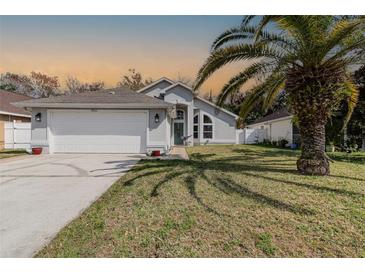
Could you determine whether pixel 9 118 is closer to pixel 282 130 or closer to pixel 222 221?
pixel 222 221

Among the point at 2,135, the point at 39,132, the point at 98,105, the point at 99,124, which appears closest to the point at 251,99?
the point at 98,105

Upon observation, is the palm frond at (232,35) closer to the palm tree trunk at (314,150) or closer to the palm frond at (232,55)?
the palm frond at (232,55)

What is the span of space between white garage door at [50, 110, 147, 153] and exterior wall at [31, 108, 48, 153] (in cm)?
31

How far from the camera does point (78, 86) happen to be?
137 ft

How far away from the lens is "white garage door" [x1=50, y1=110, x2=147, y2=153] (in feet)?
43.9

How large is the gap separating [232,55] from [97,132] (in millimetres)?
9299

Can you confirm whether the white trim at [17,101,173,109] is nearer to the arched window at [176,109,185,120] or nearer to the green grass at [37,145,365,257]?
the green grass at [37,145,365,257]

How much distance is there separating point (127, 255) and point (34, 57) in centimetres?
1033

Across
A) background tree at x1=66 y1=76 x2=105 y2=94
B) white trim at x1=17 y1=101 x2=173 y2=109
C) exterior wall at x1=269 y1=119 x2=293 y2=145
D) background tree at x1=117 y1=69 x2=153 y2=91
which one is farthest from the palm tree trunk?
background tree at x1=66 y1=76 x2=105 y2=94
